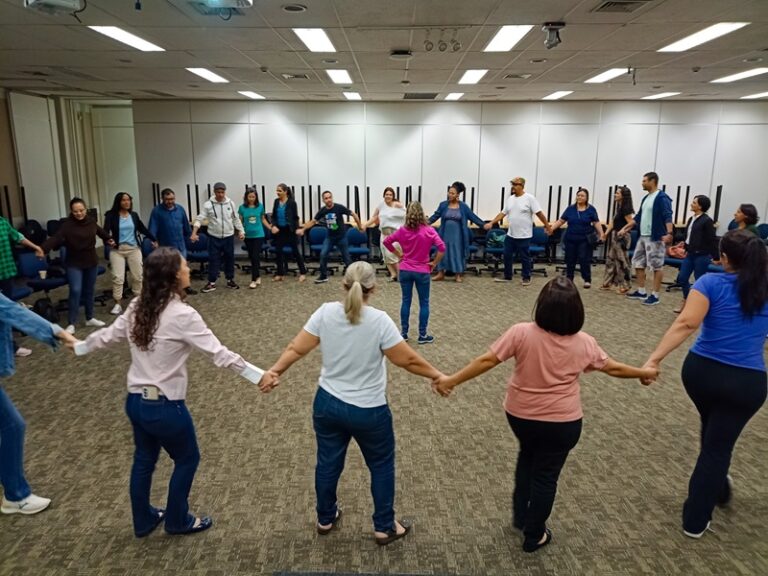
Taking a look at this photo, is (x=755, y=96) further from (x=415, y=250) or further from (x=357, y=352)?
(x=357, y=352)

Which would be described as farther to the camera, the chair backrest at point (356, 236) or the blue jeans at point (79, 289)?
the chair backrest at point (356, 236)

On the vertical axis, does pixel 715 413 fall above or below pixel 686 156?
below

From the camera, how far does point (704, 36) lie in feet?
19.5

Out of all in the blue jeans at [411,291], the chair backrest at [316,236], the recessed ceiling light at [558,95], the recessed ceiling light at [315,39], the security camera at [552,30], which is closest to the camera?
the security camera at [552,30]

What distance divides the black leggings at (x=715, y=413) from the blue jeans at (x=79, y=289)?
6591 millimetres

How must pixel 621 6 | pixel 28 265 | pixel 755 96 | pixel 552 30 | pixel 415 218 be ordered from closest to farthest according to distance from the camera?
pixel 621 6 → pixel 552 30 → pixel 415 218 → pixel 28 265 → pixel 755 96

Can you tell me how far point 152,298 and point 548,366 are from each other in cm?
190

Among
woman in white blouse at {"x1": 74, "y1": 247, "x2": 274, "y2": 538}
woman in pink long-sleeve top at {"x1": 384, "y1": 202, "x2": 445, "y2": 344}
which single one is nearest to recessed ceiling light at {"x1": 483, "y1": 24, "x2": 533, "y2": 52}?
woman in pink long-sleeve top at {"x1": 384, "y1": 202, "x2": 445, "y2": 344}

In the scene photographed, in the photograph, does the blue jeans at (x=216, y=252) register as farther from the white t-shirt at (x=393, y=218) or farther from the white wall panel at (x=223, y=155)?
the white wall panel at (x=223, y=155)

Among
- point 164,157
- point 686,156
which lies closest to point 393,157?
point 164,157

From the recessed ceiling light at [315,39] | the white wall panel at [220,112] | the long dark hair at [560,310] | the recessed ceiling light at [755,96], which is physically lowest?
the long dark hair at [560,310]

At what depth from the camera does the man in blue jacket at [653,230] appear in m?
7.96

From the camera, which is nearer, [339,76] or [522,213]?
[339,76]

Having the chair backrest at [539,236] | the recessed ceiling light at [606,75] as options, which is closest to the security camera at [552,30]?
the recessed ceiling light at [606,75]
